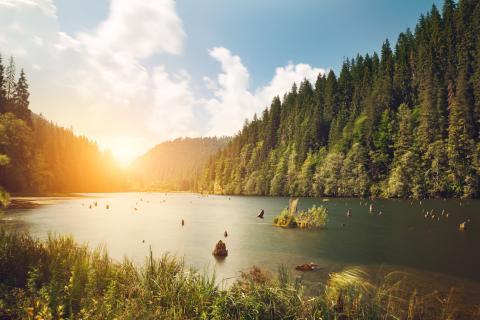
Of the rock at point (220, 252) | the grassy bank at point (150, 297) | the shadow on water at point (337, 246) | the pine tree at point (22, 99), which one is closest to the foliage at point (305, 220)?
the shadow on water at point (337, 246)

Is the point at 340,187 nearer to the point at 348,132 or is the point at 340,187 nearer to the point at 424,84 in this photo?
the point at 348,132

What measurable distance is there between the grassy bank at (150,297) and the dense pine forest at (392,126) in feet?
276

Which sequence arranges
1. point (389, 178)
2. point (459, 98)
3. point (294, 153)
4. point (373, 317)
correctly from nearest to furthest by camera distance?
point (373, 317), point (459, 98), point (389, 178), point (294, 153)

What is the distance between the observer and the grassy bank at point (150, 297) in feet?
29.2

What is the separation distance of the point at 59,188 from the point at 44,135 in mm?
29477

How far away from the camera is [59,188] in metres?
148

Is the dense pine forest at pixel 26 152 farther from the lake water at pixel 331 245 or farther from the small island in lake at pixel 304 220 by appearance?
the small island in lake at pixel 304 220

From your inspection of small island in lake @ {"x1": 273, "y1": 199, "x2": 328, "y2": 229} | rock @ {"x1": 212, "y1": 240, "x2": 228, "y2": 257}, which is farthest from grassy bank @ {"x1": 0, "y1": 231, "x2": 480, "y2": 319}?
small island in lake @ {"x1": 273, "y1": 199, "x2": 328, "y2": 229}

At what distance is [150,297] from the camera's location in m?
10.5

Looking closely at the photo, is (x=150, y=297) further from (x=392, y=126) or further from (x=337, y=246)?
(x=392, y=126)

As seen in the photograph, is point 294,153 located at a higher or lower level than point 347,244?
higher

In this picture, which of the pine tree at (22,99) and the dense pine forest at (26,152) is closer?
the dense pine forest at (26,152)

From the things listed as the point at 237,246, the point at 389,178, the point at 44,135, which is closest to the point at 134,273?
the point at 237,246

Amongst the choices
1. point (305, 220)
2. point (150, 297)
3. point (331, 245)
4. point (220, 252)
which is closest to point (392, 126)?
point (305, 220)
